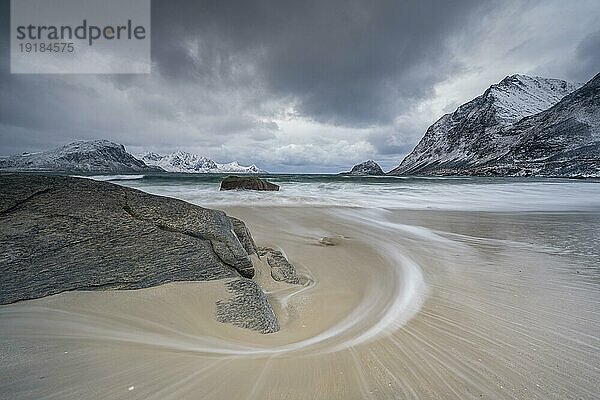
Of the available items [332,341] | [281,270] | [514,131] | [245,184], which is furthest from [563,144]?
[332,341]

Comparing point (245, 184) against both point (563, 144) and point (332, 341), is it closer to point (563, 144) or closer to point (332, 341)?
point (332, 341)

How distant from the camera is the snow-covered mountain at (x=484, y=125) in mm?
115312

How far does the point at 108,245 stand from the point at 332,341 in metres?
2.36

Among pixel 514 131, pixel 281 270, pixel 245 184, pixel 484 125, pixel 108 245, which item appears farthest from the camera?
pixel 484 125

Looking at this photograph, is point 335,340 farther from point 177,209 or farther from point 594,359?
point 177,209

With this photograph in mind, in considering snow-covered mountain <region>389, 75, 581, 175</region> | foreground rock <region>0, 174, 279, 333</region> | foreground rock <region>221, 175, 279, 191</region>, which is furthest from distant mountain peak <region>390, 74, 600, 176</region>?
foreground rock <region>0, 174, 279, 333</region>

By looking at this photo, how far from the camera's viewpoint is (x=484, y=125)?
128m

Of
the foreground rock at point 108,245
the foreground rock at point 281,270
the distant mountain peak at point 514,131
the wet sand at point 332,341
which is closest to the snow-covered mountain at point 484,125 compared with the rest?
the distant mountain peak at point 514,131

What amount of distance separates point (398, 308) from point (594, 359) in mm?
1461

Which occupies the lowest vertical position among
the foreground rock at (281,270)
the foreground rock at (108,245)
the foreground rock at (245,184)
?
the foreground rock at (281,270)

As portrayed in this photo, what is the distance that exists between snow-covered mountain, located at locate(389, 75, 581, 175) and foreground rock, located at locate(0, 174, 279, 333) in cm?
12132

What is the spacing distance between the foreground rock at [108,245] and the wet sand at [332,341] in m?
0.16

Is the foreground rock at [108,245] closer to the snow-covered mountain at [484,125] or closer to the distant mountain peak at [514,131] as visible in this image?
the distant mountain peak at [514,131]

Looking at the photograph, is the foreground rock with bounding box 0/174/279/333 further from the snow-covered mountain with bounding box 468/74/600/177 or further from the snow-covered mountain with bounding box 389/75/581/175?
the snow-covered mountain with bounding box 389/75/581/175
